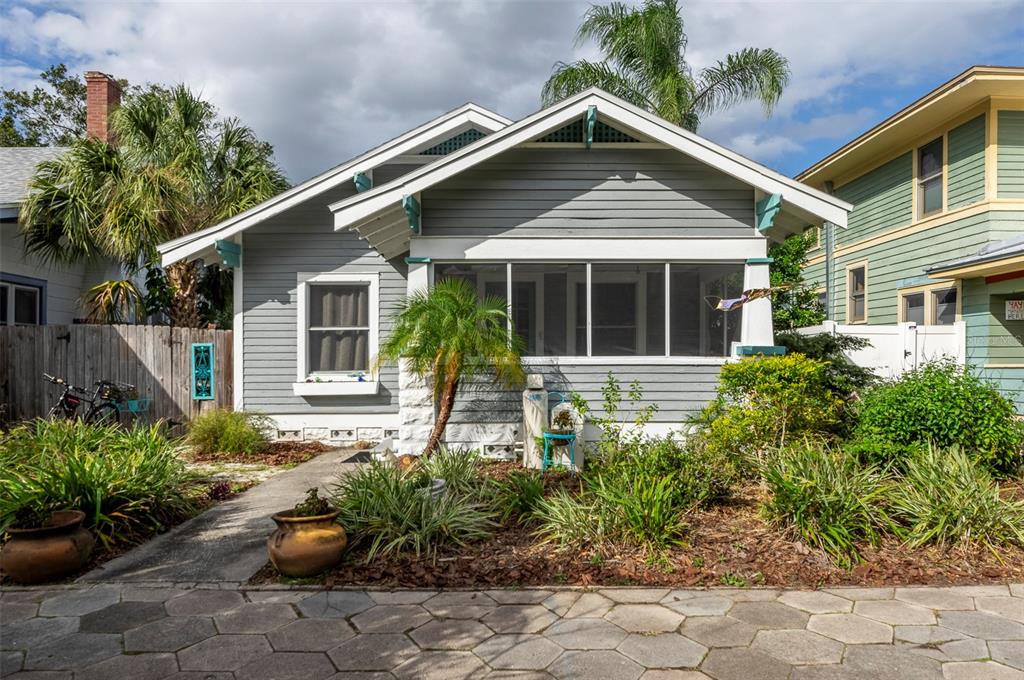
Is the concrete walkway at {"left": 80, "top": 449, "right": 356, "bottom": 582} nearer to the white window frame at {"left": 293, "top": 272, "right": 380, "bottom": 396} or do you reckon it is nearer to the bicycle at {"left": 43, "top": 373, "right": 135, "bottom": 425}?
the white window frame at {"left": 293, "top": 272, "right": 380, "bottom": 396}

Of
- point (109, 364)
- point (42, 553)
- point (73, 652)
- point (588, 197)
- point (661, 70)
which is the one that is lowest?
point (73, 652)

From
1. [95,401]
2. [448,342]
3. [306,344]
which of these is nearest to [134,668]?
[448,342]

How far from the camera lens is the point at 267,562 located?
4.62m

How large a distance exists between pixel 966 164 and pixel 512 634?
503 inches

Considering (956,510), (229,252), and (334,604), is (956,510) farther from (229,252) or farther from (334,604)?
(229,252)

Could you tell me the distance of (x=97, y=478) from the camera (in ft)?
16.9

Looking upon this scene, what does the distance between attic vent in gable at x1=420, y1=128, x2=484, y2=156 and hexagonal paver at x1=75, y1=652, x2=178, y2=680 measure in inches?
340

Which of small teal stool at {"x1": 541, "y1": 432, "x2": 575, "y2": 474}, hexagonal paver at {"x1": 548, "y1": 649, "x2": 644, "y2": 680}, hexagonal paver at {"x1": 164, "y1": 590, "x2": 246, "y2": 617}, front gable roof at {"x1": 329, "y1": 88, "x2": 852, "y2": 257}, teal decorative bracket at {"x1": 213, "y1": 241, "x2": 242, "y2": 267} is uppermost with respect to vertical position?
front gable roof at {"x1": 329, "y1": 88, "x2": 852, "y2": 257}

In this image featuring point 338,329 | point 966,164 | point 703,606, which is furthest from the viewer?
point 966,164

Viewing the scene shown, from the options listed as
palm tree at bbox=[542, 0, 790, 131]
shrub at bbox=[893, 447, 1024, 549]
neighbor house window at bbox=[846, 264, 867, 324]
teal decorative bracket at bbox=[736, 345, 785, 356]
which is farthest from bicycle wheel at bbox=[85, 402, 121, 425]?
neighbor house window at bbox=[846, 264, 867, 324]

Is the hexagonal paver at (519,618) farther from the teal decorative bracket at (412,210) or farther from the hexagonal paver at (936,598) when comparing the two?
the teal decorative bracket at (412,210)

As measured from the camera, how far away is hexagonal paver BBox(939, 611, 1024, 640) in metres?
3.49

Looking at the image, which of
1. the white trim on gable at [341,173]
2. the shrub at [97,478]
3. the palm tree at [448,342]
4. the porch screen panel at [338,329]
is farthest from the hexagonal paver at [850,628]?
the white trim on gable at [341,173]

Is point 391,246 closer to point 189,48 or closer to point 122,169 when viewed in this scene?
point 189,48
